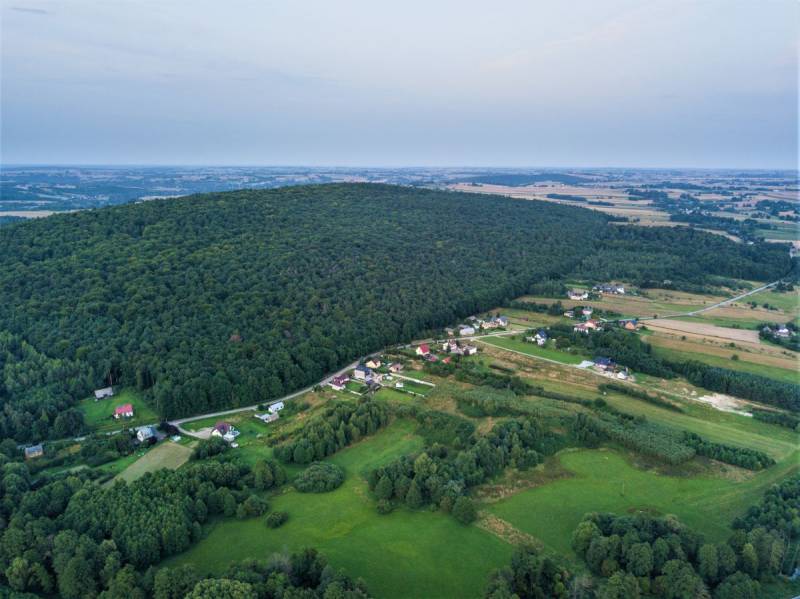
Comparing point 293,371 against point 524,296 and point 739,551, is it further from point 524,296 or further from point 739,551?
point 524,296

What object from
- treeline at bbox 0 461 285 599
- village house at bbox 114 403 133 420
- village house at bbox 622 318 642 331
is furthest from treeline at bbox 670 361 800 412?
village house at bbox 114 403 133 420

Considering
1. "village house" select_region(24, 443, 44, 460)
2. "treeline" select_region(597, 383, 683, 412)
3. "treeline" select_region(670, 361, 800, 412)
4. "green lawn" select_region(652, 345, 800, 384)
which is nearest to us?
"village house" select_region(24, 443, 44, 460)

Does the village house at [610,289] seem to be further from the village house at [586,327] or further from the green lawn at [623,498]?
the green lawn at [623,498]

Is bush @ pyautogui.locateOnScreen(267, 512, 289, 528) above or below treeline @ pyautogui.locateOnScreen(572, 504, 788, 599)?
below

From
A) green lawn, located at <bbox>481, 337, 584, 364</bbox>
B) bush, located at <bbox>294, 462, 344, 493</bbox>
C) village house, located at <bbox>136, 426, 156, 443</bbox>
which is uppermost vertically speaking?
green lawn, located at <bbox>481, 337, 584, 364</bbox>

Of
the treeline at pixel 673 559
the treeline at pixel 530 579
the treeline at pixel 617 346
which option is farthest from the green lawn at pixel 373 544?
the treeline at pixel 617 346

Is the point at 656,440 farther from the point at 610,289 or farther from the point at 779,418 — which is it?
the point at 610,289

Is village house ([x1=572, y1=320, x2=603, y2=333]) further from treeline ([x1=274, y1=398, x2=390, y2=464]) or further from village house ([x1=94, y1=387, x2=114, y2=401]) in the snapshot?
village house ([x1=94, y1=387, x2=114, y2=401])
